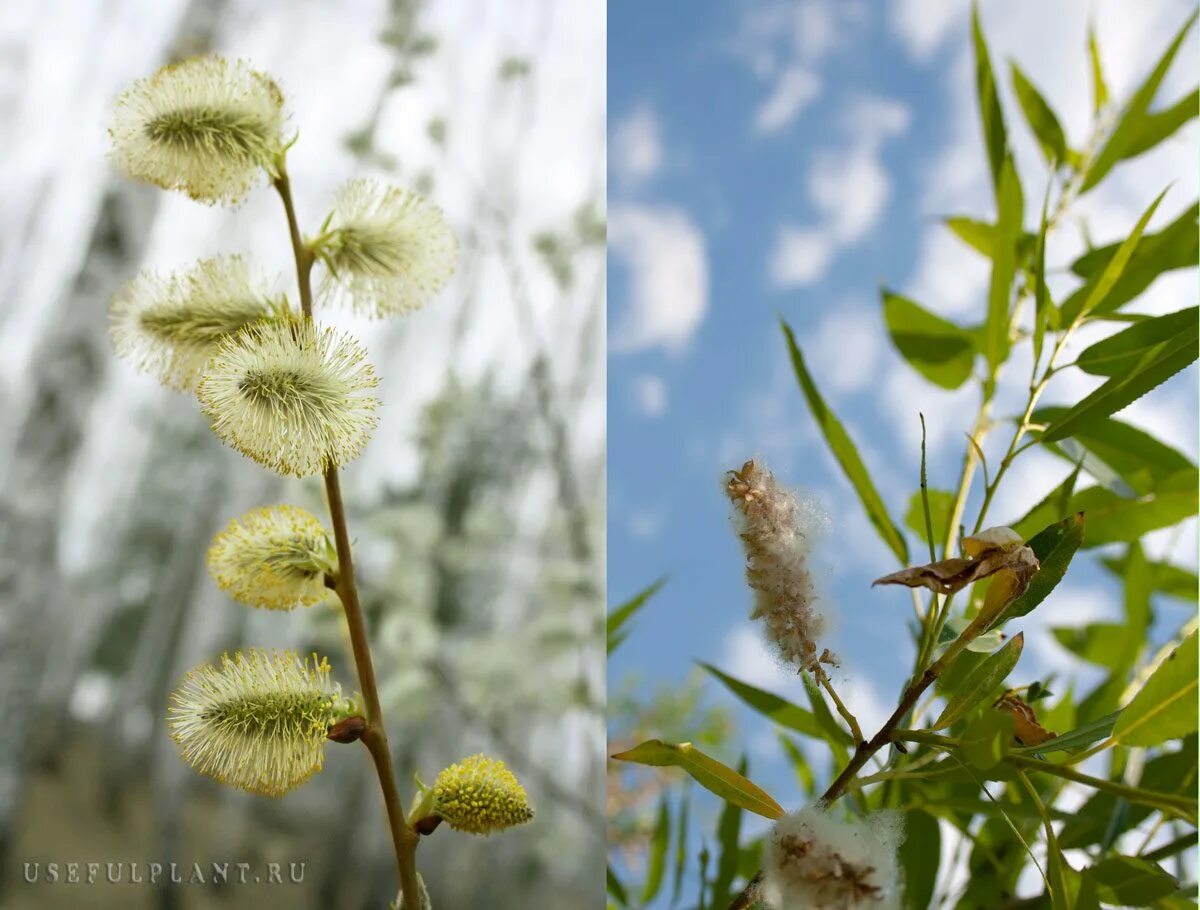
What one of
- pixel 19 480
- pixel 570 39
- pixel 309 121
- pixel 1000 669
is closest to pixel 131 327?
pixel 1000 669

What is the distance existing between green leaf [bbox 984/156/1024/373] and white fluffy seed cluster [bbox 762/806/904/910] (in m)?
0.24

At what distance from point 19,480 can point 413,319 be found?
53cm

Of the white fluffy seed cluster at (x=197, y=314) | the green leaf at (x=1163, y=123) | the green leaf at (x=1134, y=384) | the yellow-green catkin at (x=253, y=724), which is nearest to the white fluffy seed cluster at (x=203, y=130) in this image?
the white fluffy seed cluster at (x=197, y=314)

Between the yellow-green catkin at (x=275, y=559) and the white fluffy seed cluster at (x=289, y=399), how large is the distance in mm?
38

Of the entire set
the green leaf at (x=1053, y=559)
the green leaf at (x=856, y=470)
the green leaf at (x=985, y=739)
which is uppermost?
the green leaf at (x=856, y=470)

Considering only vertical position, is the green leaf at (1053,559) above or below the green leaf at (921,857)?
above

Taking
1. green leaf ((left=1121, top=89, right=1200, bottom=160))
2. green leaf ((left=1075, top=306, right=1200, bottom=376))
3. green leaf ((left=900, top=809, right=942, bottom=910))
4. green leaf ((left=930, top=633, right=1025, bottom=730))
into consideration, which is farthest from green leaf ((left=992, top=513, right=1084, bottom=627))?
green leaf ((left=1121, top=89, right=1200, bottom=160))

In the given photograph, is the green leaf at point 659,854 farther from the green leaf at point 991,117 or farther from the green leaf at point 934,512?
the green leaf at point 991,117

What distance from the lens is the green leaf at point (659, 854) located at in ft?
2.06

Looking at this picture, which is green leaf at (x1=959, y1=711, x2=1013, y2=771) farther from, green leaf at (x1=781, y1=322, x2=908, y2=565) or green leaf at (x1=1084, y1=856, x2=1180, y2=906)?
green leaf at (x1=781, y1=322, x2=908, y2=565)

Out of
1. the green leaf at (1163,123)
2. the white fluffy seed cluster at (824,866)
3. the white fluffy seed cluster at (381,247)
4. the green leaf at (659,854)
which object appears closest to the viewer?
the white fluffy seed cluster at (824,866)

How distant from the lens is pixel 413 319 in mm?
1459

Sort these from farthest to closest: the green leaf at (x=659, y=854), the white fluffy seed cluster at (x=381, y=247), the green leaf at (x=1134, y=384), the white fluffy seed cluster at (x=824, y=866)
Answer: the green leaf at (x=659, y=854)
the white fluffy seed cluster at (x=381, y=247)
the green leaf at (x=1134, y=384)
the white fluffy seed cluster at (x=824, y=866)

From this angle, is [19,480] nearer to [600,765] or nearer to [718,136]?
[600,765]
